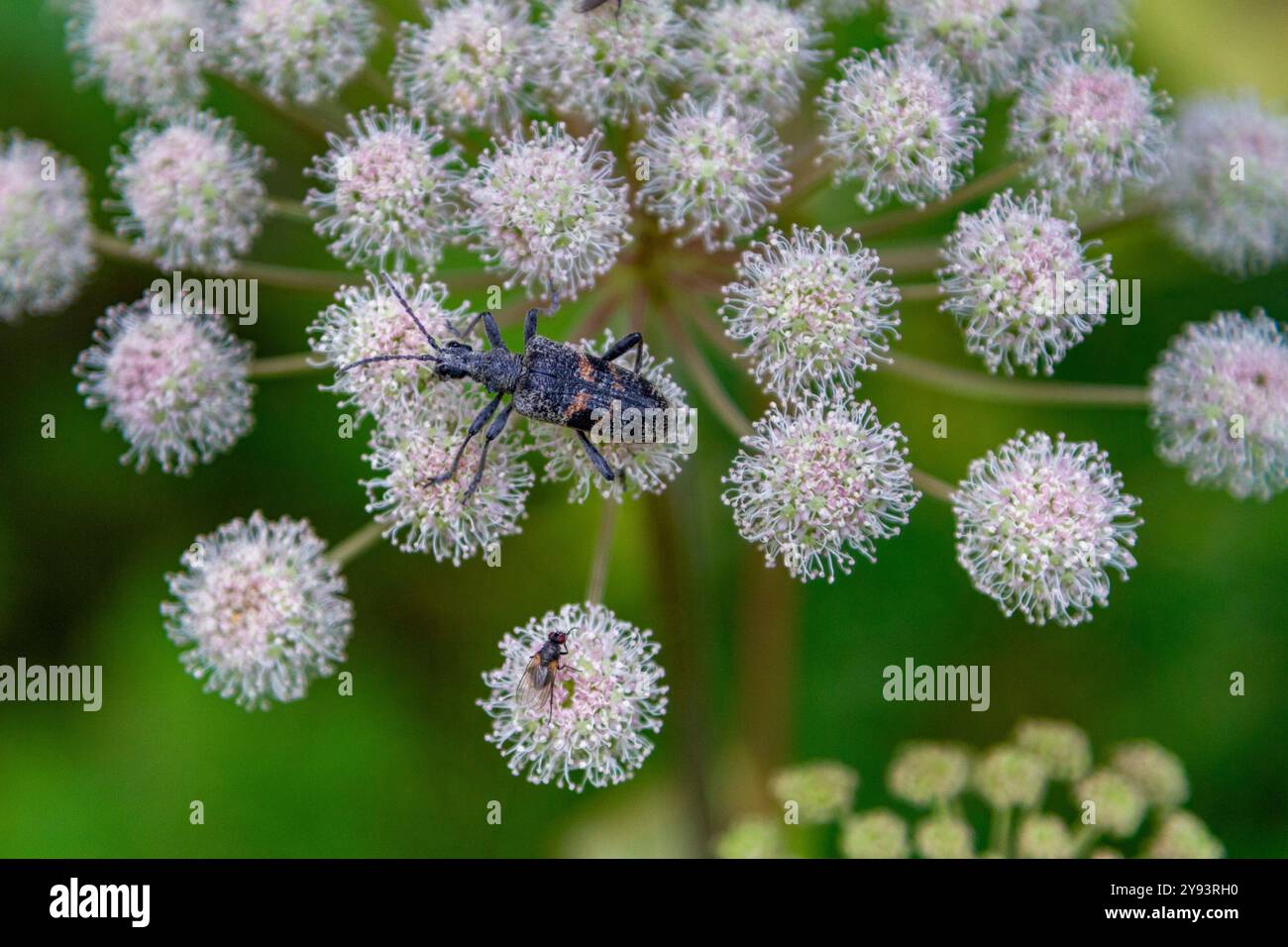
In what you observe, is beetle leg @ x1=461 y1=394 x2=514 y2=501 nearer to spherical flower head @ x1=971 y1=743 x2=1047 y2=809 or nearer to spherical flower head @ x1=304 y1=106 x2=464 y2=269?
spherical flower head @ x1=304 y1=106 x2=464 y2=269

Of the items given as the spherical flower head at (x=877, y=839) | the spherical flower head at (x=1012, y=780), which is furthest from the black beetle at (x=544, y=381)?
the spherical flower head at (x=1012, y=780)

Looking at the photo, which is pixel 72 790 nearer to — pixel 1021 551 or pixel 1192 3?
pixel 1021 551

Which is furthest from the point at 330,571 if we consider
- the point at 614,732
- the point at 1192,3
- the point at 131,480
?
the point at 1192,3

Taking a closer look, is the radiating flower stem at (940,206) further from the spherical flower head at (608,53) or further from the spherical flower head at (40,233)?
the spherical flower head at (40,233)

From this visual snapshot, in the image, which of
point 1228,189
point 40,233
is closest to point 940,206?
point 1228,189

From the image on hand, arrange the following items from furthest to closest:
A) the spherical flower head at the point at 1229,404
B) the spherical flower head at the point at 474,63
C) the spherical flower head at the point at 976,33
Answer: the spherical flower head at the point at 1229,404
the spherical flower head at the point at 976,33
the spherical flower head at the point at 474,63

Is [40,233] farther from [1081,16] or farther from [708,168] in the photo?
[1081,16]

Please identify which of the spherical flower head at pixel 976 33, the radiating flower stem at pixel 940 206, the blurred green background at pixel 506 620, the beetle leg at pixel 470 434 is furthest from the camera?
the blurred green background at pixel 506 620
